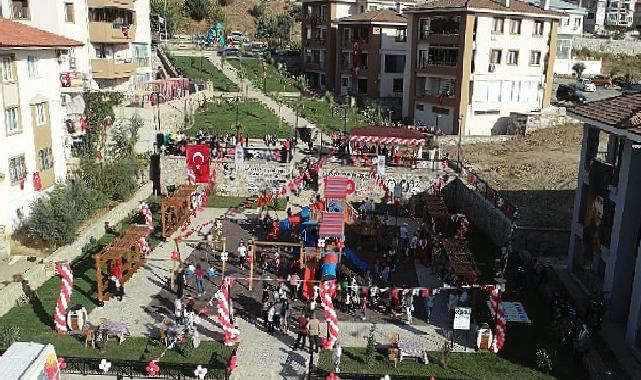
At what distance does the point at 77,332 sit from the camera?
22625 millimetres

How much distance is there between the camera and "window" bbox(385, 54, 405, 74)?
67.4m

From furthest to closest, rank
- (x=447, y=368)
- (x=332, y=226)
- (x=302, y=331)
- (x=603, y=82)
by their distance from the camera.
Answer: (x=603, y=82)
(x=332, y=226)
(x=302, y=331)
(x=447, y=368)

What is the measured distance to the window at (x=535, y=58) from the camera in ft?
186

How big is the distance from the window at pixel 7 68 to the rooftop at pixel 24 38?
0.99 m

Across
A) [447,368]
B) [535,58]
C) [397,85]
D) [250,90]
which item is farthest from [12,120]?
[397,85]

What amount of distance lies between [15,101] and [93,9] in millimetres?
22912

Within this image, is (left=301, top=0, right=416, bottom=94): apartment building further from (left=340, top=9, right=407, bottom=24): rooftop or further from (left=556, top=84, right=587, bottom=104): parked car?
(left=556, top=84, right=587, bottom=104): parked car

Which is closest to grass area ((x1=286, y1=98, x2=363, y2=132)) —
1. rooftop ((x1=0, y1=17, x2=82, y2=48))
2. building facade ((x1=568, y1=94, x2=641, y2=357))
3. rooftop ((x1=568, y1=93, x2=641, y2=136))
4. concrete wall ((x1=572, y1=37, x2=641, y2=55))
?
rooftop ((x1=0, y1=17, x2=82, y2=48))

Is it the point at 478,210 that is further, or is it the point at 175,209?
the point at 478,210

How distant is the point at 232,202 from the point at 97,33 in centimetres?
2064

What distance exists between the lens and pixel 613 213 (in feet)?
79.5

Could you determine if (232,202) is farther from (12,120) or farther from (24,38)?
(24,38)

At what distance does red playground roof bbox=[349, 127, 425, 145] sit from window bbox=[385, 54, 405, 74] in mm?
27066

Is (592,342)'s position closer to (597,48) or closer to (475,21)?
(475,21)
